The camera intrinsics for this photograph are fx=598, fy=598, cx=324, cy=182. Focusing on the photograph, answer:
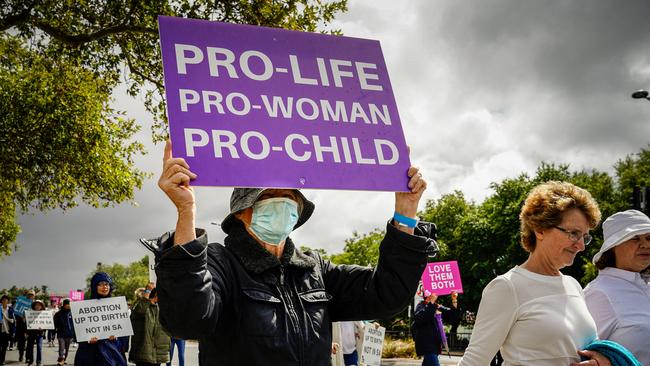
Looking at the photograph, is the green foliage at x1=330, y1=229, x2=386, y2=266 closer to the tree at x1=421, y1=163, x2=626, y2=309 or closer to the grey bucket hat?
the tree at x1=421, y1=163, x2=626, y2=309

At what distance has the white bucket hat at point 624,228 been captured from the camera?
3670 millimetres

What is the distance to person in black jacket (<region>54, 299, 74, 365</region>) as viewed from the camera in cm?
1528

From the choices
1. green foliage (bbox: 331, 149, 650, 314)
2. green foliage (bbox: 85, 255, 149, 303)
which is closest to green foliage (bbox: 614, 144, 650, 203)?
green foliage (bbox: 331, 149, 650, 314)

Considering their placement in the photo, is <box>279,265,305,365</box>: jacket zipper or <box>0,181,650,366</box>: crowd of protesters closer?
<box>0,181,650,366</box>: crowd of protesters

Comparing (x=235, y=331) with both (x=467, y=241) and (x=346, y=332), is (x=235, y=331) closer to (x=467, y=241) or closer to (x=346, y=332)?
(x=346, y=332)

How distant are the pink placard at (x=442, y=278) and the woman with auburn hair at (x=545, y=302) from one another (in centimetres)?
1374

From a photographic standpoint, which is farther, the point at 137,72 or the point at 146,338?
the point at 137,72

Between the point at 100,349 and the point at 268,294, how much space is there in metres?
7.10

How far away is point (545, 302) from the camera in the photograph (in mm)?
2902

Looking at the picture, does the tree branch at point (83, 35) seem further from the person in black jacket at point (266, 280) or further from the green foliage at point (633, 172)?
the green foliage at point (633, 172)

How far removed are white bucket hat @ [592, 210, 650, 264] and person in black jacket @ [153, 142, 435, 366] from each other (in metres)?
1.73

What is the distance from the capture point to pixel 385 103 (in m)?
2.85

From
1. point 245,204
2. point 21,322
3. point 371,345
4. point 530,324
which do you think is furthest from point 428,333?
point 21,322

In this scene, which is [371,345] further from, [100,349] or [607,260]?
[607,260]
